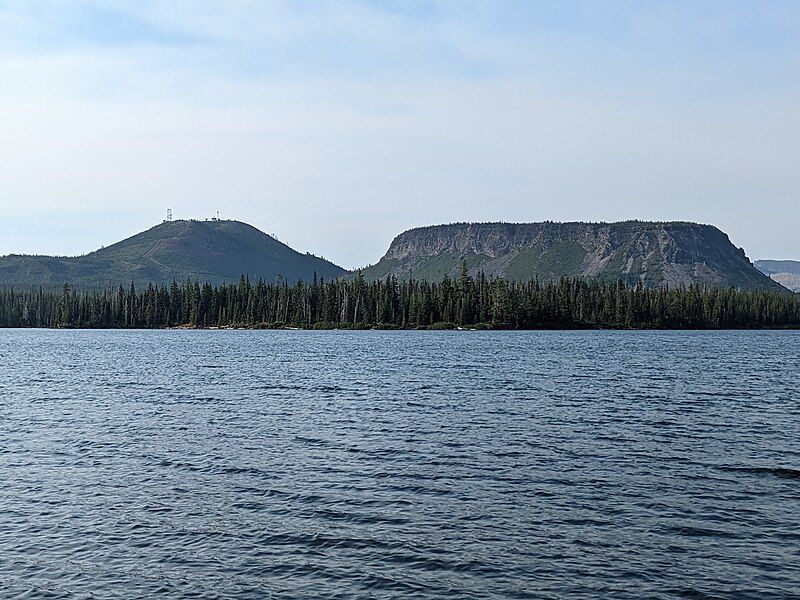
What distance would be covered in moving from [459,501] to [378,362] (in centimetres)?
9205

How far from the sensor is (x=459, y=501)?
116 feet

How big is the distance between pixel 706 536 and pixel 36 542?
25051 millimetres

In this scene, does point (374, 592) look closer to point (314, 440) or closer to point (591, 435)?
point (314, 440)

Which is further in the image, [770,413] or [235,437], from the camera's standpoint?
[770,413]

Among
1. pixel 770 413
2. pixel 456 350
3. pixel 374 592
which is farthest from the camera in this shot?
pixel 456 350

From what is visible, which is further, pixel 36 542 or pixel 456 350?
pixel 456 350

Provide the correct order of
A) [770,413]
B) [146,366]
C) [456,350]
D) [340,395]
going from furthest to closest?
[456,350] → [146,366] → [340,395] → [770,413]

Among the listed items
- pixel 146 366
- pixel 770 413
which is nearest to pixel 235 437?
pixel 770 413

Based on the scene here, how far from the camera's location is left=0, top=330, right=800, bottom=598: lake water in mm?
25859

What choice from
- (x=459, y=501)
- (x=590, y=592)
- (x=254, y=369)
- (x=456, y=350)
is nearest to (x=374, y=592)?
(x=590, y=592)

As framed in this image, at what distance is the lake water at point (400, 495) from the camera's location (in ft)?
84.8

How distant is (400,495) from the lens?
119ft

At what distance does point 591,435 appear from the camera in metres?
53.0

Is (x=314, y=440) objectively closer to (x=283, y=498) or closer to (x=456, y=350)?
(x=283, y=498)
